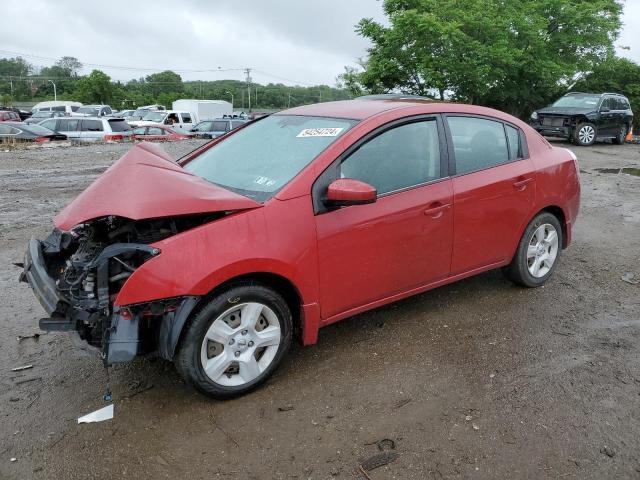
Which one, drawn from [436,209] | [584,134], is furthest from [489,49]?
[436,209]

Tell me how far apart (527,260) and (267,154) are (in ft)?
8.26

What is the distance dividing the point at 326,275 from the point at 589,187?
8.56 m

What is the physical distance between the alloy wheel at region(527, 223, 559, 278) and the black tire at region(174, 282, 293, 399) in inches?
101

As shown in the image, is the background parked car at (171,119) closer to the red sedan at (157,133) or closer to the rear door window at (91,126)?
the red sedan at (157,133)

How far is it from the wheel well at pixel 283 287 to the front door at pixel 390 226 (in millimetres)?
163

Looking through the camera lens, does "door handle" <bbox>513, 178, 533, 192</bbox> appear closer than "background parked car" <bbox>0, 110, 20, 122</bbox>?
Yes

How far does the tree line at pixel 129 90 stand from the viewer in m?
66.6

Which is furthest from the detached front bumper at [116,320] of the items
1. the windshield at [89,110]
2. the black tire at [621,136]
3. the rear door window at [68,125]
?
the windshield at [89,110]

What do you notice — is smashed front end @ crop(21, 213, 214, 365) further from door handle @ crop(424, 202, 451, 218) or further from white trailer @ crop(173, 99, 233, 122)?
white trailer @ crop(173, 99, 233, 122)

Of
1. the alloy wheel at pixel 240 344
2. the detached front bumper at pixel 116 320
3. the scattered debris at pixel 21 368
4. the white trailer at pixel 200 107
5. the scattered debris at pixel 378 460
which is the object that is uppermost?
the white trailer at pixel 200 107

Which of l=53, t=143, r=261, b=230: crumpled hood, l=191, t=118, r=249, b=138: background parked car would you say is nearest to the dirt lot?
l=53, t=143, r=261, b=230: crumpled hood

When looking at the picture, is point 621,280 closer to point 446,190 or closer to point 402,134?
point 446,190

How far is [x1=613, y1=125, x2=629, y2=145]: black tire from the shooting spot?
18.8m

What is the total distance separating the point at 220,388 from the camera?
3070 millimetres
